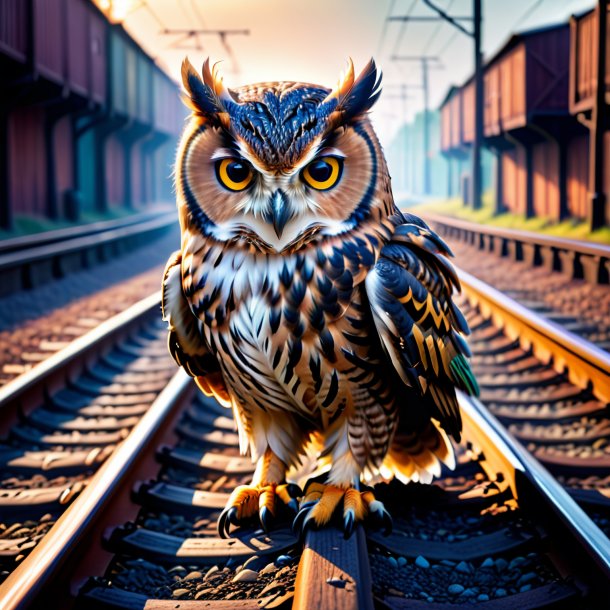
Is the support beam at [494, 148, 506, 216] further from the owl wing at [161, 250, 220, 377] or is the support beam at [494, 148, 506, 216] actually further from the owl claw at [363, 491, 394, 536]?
the owl claw at [363, 491, 394, 536]

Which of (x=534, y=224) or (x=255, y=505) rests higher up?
(x=534, y=224)

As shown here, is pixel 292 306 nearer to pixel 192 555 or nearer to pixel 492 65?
pixel 192 555

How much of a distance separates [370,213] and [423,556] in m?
1.05

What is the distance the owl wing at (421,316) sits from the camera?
2.09 m

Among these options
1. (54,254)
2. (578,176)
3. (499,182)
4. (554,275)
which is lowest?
(554,275)

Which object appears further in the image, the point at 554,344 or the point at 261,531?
the point at 554,344

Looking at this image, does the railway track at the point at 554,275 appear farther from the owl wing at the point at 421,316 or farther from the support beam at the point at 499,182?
the support beam at the point at 499,182

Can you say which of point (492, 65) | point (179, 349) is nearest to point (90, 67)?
point (492, 65)

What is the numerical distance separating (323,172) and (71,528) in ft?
4.23

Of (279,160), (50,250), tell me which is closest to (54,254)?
(50,250)

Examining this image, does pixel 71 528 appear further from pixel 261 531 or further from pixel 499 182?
pixel 499 182

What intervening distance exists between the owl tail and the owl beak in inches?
42.3

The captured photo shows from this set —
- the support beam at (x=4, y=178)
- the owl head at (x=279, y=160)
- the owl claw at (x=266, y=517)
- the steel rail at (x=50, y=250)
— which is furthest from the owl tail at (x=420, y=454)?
the support beam at (x=4, y=178)

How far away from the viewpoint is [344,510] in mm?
2115
